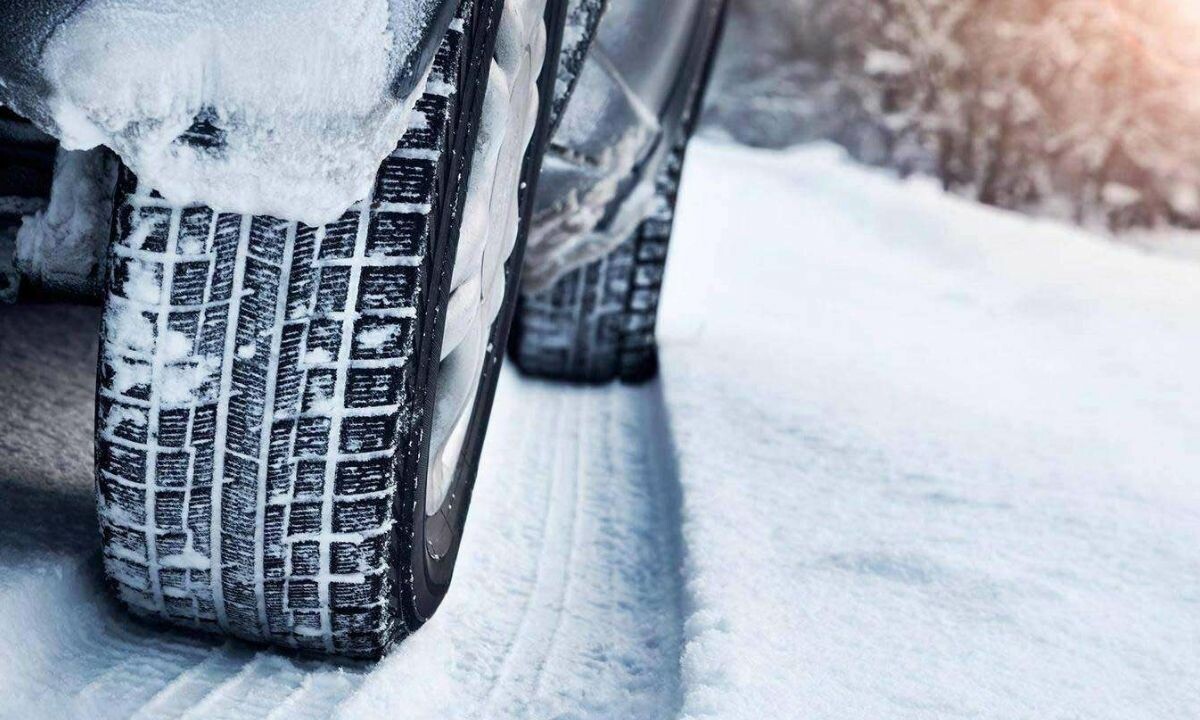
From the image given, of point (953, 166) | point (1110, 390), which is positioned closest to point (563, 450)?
point (1110, 390)

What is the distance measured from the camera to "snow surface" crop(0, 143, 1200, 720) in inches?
36.8

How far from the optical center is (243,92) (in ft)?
2.43

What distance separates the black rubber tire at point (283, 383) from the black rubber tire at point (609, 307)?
1.16 m

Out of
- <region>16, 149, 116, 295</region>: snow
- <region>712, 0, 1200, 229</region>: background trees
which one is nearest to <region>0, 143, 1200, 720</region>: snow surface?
<region>16, 149, 116, 295</region>: snow

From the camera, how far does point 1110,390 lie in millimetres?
2273

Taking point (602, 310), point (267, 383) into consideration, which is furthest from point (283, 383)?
point (602, 310)

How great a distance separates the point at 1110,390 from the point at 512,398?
1.20 m

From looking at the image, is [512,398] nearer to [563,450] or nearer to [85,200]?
[563,450]

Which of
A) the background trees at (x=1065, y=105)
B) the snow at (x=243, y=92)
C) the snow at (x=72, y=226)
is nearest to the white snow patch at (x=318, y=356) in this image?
the snow at (x=243, y=92)

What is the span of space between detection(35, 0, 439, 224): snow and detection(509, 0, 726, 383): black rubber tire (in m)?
1.25

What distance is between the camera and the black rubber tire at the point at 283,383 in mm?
798

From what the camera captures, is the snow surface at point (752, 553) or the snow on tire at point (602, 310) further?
the snow on tire at point (602, 310)

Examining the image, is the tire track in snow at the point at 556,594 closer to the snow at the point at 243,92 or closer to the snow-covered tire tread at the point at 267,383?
the snow-covered tire tread at the point at 267,383

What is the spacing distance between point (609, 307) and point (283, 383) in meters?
1.32
